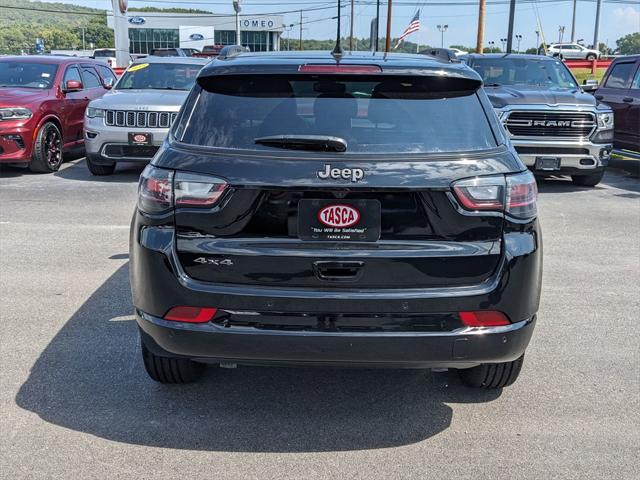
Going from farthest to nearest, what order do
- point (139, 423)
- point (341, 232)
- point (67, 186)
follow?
point (67, 186) → point (139, 423) → point (341, 232)

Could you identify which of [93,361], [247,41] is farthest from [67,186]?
[247,41]

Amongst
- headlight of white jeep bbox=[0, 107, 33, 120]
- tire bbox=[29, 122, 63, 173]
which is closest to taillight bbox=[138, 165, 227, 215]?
headlight of white jeep bbox=[0, 107, 33, 120]

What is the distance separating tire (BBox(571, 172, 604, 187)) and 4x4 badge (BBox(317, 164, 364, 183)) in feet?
29.6

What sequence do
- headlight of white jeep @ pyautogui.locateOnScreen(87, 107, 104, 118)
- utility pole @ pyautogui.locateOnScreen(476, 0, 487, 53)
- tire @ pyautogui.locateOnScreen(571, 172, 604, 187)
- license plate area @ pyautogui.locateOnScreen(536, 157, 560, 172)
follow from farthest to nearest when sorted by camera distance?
utility pole @ pyautogui.locateOnScreen(476, 0, 487, 53) < tire @ pyautogui.locateOnScreen(571, 172, 604, 187) < headlight of white jeep @ pyautogui.locateOnScreen(87, 107, 104, 118) < license plate area @ pyautogui.locateOnScreen(536, 157, 560, 172)

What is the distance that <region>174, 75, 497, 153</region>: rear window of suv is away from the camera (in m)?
3.25

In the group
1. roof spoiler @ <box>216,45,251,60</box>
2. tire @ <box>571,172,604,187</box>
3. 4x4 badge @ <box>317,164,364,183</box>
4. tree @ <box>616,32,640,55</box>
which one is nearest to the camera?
4x4 badge @ <box>317,164,364,183</box>

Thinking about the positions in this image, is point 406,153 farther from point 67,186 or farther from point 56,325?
point 67,186

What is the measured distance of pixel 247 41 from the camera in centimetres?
8988

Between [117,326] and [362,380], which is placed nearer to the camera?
[362,380]

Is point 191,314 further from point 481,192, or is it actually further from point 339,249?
point 481,192

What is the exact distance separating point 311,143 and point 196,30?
89.6 meters

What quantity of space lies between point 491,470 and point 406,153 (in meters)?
1.45

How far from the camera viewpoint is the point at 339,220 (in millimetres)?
3078

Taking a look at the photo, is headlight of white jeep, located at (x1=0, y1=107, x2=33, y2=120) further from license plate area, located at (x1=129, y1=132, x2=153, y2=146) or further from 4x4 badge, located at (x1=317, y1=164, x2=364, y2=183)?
4x4 badge, located at (x1=317, y1=164, x2=364, y2=183)
